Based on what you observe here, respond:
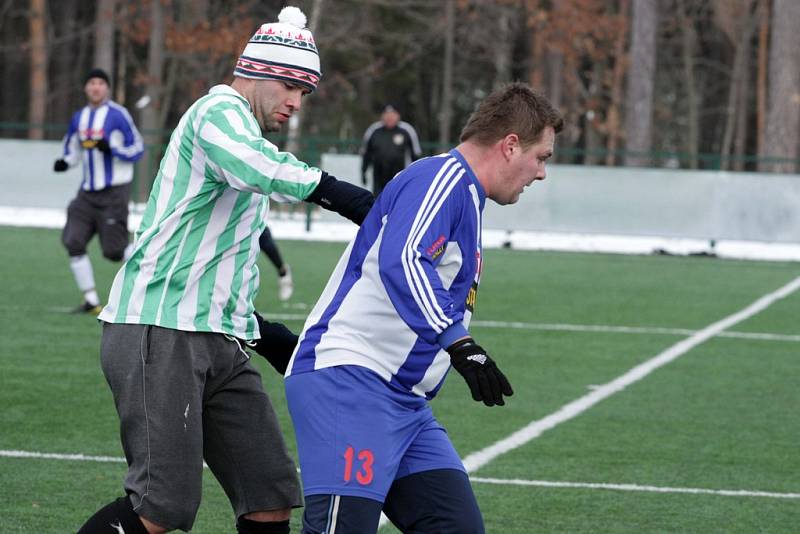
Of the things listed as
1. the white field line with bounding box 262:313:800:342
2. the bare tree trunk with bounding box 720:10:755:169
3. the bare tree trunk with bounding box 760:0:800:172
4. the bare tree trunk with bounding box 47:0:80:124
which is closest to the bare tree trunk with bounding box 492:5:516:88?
the bare tree trunk with bounding box 720:10:755:169

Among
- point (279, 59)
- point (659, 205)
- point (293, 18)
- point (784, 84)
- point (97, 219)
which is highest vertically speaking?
point (293, 18)

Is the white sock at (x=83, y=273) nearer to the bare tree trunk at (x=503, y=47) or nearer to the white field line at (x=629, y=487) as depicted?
the white field line at (x=629, y=487)

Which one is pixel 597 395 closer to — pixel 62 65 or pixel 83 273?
pixel 83 273

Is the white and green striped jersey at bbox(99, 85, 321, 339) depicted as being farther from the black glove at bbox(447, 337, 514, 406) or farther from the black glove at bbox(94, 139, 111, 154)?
the black glove at bbox(94, 139, 111, 154)

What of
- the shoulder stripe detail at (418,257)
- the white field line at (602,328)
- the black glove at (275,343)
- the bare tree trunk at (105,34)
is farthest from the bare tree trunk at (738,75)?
the shoulder stripe detail at (418,257)

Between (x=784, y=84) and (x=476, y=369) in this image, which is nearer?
(x=476, y=369)

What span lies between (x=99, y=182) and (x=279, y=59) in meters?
8.73

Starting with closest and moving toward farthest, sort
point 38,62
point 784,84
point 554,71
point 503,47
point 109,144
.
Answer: point 109,144 < point 784,84 < point 38,62 < point 503,47 < point 554,71

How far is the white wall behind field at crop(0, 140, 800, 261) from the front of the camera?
23.8 m

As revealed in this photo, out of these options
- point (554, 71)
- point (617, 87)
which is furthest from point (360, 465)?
point (617, 87)

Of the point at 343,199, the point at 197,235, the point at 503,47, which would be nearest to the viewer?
the point at 343,199

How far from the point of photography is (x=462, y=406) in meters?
9.21

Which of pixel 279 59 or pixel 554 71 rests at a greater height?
pixel 279 59

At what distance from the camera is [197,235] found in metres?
4.50
